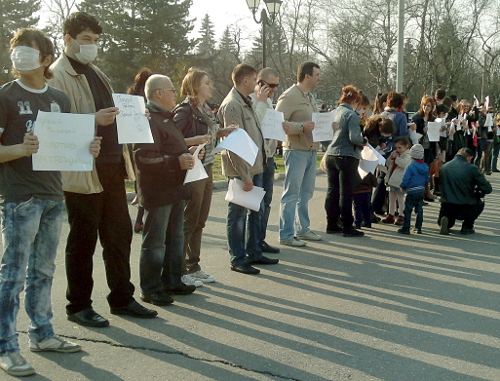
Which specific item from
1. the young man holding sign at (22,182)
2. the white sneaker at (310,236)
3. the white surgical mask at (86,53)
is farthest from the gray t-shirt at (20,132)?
the white sneaker at (310,236)

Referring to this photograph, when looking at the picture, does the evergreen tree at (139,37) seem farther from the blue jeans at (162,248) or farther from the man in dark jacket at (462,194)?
the blue jeans at (162,248)

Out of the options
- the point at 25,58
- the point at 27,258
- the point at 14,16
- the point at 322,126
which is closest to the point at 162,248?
the point at 27,258

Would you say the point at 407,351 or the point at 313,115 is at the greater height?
the point at 313,115

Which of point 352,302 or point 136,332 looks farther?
point 352,302

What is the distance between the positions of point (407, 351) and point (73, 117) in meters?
2.75

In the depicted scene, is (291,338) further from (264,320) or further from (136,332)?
(136,332)

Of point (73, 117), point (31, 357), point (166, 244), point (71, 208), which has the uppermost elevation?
point (73, 117)

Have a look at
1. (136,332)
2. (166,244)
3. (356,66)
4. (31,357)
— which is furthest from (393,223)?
(356,66)

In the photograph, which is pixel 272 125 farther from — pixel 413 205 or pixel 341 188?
pixel 413 205

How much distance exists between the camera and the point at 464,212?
8422mm

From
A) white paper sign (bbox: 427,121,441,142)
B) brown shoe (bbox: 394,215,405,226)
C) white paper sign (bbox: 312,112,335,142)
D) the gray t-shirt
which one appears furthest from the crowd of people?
white paper sign (bbox: 427,121,441,142)

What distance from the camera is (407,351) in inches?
163

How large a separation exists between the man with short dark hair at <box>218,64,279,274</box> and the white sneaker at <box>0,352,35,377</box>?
2.83 meters

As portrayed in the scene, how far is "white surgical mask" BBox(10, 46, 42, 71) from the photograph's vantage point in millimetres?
3539
